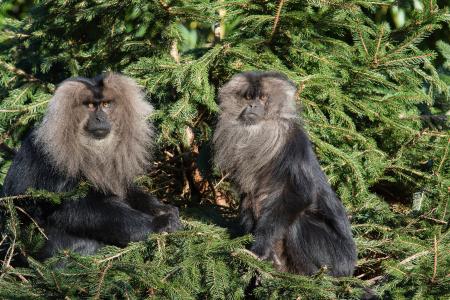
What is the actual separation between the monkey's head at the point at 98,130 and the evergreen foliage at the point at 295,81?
22 cm

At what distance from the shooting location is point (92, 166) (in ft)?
15.9

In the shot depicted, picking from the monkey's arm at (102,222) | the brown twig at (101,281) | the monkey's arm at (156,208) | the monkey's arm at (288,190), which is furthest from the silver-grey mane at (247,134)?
the brown twig at (101,281)

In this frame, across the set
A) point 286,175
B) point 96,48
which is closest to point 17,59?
point 96,48

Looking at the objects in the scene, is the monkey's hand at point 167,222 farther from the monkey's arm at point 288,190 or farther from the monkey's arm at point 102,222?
the monkey's arm at point 288,190

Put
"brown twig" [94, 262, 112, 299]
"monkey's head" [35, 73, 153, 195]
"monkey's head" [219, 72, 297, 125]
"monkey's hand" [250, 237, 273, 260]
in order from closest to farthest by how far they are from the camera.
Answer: "brown twig" [94, 262, 112, 299] → "monkey's hand" [250, 237, 273, 260] → "monkey's head" [35, 73, 153, 195] → "monkey's head" [219, 72, 297, 125]

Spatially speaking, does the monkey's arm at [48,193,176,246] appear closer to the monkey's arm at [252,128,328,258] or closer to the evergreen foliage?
the evergreen foliage

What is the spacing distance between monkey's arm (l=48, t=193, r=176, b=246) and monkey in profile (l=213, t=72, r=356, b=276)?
692 millimetres

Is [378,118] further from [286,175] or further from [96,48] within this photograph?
[96,48]

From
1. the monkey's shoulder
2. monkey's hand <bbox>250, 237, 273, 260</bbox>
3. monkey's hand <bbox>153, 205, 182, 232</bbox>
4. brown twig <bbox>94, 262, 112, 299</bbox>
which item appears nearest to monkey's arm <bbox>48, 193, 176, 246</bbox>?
monkey's hand <bbox>153, 205, 182, 232</bbox>

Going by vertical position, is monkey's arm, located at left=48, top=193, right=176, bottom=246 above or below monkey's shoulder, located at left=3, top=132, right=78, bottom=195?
below

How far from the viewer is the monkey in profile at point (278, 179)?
14.8 feet

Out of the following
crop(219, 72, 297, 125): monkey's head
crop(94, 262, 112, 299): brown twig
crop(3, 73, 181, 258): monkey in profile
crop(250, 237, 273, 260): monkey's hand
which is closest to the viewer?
crop(94, 262, 112, 299): brown twig

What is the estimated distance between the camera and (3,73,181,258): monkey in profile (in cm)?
462

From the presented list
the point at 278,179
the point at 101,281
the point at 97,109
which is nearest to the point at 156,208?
the point at 97,109
